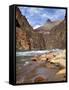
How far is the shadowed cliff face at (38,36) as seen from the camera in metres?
2.21

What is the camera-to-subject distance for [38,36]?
227 cm

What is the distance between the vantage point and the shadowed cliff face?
221 centimetres

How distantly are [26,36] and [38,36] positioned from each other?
3.9 inches

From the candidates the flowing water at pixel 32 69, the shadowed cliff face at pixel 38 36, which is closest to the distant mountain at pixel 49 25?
the shadowed cliff face at pixel 38 36

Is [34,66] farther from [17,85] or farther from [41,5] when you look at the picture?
[41,5]

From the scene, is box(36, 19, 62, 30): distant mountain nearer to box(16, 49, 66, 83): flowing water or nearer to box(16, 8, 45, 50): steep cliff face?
box(16, 8, 45, 50): steep cliff face

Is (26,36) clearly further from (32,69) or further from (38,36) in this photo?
(32,69)

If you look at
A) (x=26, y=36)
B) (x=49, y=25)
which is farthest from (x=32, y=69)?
(x=49, y=25)

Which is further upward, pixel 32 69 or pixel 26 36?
pixel 26 36

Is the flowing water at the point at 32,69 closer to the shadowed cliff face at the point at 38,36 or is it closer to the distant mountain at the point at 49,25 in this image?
the shadowed cliff face at the point at 38,36

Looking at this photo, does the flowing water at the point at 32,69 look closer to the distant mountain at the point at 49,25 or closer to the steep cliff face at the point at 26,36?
the steep cliff face at the point at 26,36

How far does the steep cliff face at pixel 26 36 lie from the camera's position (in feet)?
7.22

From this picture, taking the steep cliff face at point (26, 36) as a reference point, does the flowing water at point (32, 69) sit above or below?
below
